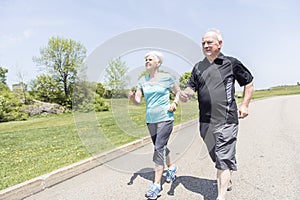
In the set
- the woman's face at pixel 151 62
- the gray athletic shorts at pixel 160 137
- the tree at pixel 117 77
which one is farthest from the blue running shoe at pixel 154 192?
the tree at pixel 117 77

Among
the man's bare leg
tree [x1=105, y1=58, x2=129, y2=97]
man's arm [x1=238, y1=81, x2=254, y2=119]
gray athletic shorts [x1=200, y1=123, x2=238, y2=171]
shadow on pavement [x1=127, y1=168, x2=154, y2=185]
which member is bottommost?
shadow on pavement [x1=127, y1=168, x2=154, y2=185]

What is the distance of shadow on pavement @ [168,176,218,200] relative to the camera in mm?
3226

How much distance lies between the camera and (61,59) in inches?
986

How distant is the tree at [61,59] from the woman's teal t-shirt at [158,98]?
2127 cm

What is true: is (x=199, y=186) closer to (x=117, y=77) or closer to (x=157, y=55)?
(x=157, y=55)

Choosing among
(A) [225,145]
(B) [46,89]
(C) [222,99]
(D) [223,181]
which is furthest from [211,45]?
(B) [46,89]

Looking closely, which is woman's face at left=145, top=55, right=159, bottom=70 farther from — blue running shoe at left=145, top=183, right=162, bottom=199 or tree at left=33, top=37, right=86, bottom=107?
tree at left=33, top=37, right=86, bottom=107

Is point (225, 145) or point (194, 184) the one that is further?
point (194, 184)

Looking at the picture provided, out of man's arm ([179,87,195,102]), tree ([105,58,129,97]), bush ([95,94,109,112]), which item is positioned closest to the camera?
man's arm ([179,87,195,102])

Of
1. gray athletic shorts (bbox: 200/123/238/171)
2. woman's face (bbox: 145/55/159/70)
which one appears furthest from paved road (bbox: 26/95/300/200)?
woman's face (bbox: 145/55/159/70)

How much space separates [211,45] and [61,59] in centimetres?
2427

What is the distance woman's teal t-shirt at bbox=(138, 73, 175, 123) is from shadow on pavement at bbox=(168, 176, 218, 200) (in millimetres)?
976

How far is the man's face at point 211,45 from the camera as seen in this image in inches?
108

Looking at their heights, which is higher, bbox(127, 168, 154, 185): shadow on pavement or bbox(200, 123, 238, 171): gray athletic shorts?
bbox(200, 123, 238, 171): gray athletic shorts
